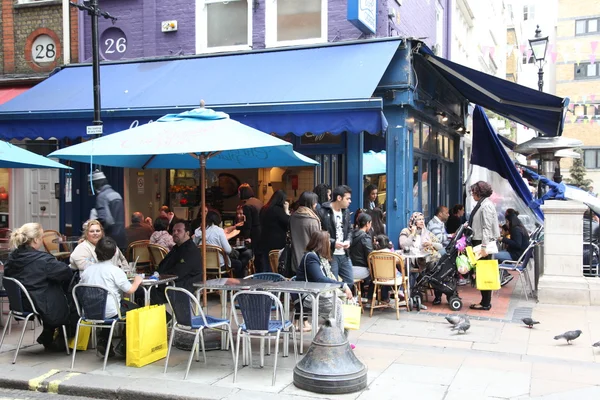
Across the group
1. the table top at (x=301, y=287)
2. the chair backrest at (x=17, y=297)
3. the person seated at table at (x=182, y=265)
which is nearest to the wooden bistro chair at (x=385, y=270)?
the table top at (x=301, y=287)

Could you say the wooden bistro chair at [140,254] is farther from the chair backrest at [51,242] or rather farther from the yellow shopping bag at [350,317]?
the yellow shopping bag at [350,317]

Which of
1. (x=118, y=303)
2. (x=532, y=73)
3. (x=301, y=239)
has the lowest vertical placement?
(x=118, y=303)

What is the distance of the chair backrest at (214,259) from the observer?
9.30 meters

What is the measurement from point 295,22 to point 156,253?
16.0 feet

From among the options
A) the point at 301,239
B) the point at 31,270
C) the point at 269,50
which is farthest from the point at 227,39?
the point at 31,270

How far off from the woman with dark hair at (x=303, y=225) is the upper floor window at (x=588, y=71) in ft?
140

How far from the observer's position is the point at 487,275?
355 inches

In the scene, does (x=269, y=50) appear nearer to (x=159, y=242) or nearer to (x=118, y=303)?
(x=159, y=242)

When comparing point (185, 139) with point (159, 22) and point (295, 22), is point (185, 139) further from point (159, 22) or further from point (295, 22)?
point (159, 22)

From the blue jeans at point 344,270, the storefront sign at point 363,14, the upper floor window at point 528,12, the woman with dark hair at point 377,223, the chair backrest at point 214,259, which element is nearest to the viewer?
the blue jeans at point 344,270

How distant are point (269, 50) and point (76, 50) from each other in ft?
14.5

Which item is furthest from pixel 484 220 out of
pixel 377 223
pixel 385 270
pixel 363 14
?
pixel 363 14

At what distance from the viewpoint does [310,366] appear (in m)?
5.57

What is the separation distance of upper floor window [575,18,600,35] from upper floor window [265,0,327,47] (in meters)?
39.9
